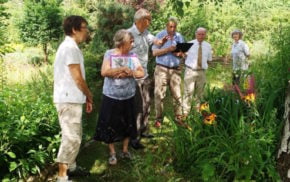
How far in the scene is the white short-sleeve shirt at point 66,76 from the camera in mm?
3696

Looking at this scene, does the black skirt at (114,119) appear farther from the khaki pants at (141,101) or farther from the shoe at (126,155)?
the khaki pants at (141,101)

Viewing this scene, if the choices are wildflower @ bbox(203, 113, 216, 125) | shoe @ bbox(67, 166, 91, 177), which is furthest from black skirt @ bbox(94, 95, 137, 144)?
wildflower @ bbox(203, 113, 216, 125)

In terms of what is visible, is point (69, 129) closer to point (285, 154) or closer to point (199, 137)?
point (199, 137)

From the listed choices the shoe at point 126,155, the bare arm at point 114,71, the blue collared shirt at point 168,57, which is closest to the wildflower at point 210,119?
the bare arm at point 114,71

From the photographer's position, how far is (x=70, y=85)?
3.77 m

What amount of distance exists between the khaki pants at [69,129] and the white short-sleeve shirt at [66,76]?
0.09 meters

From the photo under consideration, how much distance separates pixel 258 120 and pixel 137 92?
1.81m

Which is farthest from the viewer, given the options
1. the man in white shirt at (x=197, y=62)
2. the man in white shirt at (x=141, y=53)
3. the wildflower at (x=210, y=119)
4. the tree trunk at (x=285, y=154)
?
the man in white shirt at (x=197, y=62)

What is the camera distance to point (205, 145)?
4395 mm

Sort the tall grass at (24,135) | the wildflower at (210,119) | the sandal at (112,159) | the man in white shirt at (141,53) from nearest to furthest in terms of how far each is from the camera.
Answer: the tall grass at (24,135), the wildflower at (210,119), the sandal at (112,159), the man in white shirt at (141,53)

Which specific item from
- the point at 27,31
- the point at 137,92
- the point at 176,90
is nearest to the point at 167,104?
the point at 176,90

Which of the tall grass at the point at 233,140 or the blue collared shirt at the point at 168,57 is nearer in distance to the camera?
the tall grass at the point at 233,140

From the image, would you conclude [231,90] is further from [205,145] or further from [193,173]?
[193,173]

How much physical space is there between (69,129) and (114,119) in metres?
0.88
